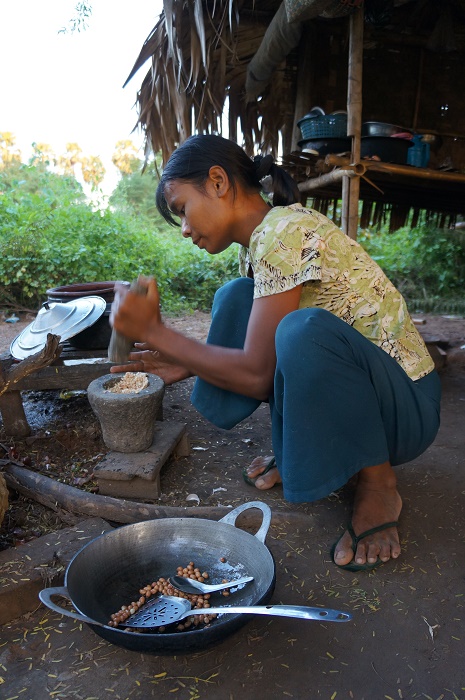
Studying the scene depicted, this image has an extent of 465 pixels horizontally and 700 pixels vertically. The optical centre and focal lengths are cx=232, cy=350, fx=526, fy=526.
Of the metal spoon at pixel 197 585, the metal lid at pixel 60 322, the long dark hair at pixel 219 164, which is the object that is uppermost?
the long dark hair at pixel 219 164

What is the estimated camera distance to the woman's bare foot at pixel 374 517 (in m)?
1.67

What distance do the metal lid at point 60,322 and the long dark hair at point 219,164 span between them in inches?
41.4

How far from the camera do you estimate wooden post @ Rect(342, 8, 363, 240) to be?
332 centimetres

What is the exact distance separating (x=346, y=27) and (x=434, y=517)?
4200mm

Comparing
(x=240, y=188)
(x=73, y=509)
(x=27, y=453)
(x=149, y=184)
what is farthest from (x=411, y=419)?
(x=149, y=184)

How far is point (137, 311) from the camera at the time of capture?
5.02 feet

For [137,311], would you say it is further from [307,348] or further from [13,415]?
[13,415]

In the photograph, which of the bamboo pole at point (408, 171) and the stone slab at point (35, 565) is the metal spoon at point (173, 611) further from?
the bamboo pole at point (408, 171)

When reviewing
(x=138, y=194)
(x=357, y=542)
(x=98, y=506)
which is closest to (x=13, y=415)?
(x=98, y=506)

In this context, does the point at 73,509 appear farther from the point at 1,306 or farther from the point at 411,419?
the point at 1,306

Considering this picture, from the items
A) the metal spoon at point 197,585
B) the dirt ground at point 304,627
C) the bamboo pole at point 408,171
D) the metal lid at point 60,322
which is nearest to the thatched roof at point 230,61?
the bamboo pole at point 408,171

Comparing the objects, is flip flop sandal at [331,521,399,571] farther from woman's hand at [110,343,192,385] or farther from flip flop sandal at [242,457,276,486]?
woman's hand at [110,343,192,385]

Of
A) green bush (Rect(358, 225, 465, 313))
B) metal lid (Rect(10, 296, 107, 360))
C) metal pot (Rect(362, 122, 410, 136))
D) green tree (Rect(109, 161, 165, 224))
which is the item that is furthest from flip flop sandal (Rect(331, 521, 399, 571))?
green tree (Rect(109, 161, 165, 224))

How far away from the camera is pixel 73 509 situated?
194 centimetres
